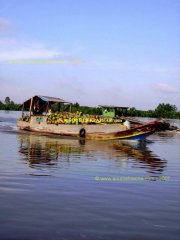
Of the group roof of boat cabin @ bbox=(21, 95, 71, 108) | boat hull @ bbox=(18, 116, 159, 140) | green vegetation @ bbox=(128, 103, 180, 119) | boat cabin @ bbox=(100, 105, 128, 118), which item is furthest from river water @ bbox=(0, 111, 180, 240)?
green vegetation @ bbox=(128, 103, 180, 119)

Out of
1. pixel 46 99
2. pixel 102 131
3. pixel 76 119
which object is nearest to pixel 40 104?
pixel 46 99

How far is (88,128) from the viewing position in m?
31.8

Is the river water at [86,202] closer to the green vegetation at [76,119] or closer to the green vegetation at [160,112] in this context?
the green vegetation at [76,119]

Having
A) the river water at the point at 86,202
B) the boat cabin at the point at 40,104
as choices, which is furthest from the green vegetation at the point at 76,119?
the river water at the point at 86,202

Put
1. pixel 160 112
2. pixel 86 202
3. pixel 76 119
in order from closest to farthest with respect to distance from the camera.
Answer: pixel 86 202, pixel 76 119, pixel 160 112

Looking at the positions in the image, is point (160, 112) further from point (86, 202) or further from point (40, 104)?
point (86, 202)

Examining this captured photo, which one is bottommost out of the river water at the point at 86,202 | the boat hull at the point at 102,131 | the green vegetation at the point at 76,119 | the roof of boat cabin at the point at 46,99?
the river water at the point at 86,202

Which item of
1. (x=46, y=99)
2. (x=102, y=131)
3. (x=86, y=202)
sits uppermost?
(x=46, y=99)

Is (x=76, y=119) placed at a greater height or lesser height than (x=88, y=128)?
greater

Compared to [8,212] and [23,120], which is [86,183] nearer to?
[8,212]

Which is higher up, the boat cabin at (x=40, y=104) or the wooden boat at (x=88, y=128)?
the boat cabin at (x=40, y=104)

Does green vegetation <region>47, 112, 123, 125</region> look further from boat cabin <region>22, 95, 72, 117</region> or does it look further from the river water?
the river water

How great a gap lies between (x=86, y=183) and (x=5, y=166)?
3770 millimetres

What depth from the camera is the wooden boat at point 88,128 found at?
30756 mm
